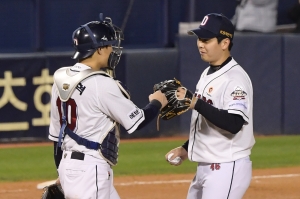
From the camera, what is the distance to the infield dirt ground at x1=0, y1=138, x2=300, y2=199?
23.5 feet

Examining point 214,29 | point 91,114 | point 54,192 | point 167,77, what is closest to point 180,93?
point 214,29

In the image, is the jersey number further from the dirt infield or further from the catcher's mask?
the dirt infield

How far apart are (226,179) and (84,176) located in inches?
34.8

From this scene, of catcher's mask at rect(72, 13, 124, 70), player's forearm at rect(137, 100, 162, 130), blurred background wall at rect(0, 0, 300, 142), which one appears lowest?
blurred background wall at rect(0, 0, 300, 142)

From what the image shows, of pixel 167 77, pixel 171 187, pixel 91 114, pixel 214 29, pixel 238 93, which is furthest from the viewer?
pixel 167 77

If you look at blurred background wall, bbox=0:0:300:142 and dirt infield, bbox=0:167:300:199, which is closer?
dirt infield, bbox=0:167:300:199

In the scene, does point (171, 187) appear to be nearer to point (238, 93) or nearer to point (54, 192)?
point (54, 192)

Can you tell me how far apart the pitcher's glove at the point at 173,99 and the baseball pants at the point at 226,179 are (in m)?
0.40

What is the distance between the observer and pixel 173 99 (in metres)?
4.16

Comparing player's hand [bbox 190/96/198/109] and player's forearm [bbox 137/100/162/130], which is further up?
player's hand [bbox 190/96/198/109]

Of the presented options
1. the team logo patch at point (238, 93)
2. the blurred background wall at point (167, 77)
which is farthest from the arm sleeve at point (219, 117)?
the blurred background wall at point (167, 77)

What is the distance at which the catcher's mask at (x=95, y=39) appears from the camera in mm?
4016

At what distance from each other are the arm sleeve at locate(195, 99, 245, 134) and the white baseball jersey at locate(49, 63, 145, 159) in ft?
1.31

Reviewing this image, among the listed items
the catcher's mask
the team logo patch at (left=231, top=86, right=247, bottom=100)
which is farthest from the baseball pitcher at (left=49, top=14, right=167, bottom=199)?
the team logo patch at (left=231, top=86, right=247, bottom=100)
